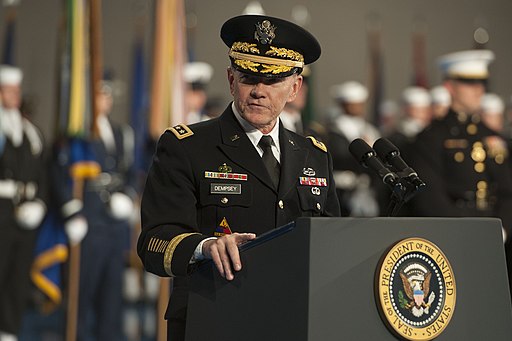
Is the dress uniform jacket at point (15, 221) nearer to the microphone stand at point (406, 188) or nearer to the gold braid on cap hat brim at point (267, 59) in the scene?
the gold braid on cap hat brim at point (267, 59)

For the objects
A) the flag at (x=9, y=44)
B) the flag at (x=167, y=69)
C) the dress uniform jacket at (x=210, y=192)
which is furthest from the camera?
the flag at (x=9, y=44)

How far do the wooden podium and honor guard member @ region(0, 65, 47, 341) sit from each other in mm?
4517

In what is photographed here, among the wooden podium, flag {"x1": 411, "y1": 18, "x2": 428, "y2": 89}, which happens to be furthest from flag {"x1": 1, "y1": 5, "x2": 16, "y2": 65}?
the wooden podium

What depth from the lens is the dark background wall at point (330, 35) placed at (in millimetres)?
9547

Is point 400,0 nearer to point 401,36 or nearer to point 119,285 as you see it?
point 401,36

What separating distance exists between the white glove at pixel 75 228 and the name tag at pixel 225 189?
13.4ft

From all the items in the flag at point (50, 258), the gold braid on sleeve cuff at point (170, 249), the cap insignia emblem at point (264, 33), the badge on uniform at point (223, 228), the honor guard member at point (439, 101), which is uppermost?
the honor guard member at point (439, 101)

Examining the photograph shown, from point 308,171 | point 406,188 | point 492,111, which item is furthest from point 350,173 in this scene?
point 406,188

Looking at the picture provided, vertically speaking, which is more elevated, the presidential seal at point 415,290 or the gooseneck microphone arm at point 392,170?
the gooseneck microphone arm at point 392,170

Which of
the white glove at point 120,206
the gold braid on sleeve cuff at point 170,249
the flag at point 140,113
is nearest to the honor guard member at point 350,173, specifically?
the flag at point 140,113

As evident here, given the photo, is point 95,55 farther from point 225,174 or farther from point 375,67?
point 375,67

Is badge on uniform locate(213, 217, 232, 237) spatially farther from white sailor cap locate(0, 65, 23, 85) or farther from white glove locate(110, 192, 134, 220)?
white sailor cap locate(0, 65, 23, 85)

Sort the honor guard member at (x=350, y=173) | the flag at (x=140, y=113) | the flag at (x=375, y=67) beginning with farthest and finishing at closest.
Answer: the flag at (x=375, y=67), the honor guard member at (x=350, y=173), the flag at (x=140, y=113)

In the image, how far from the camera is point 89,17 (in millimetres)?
5746
